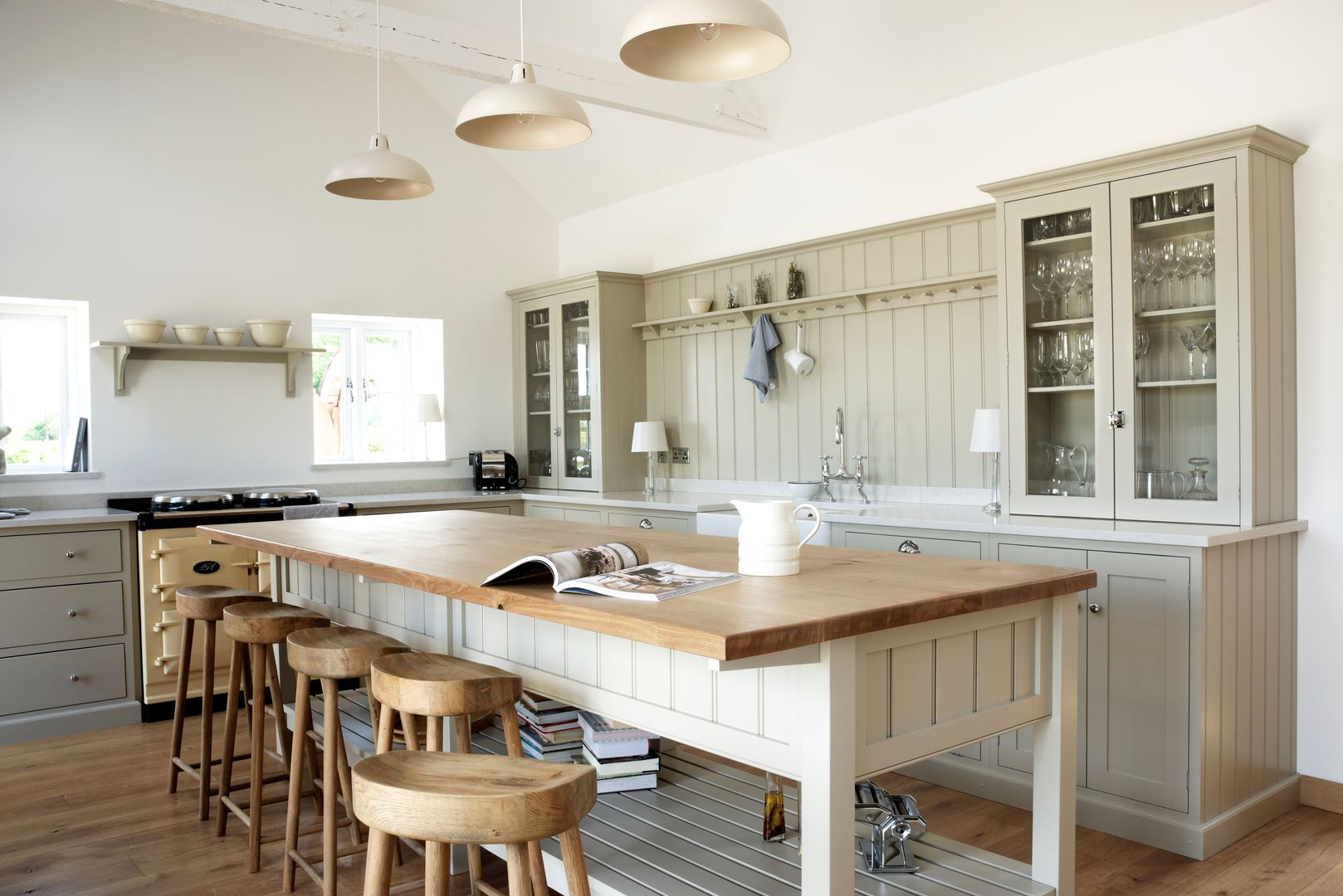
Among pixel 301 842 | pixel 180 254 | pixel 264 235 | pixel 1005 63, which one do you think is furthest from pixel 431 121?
pixel 301 842

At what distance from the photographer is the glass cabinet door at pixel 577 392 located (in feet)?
18.9

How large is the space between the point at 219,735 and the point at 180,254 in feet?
8.20

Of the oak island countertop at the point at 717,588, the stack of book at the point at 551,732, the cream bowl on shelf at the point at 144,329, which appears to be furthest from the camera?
the cream bowl on shelf at the point at 144,329

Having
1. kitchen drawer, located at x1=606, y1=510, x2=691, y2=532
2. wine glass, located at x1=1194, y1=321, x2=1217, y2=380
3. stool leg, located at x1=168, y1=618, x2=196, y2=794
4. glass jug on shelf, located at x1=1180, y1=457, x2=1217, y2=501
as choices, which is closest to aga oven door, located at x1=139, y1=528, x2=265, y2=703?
stool leg, located at x1=168, y1=618, x2=196, y2=794

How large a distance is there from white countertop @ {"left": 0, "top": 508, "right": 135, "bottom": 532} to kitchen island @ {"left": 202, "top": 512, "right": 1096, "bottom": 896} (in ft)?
7.71

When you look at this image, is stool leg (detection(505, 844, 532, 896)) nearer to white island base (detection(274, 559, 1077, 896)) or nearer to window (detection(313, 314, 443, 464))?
white island base (detection(274, 559, 1077, 896))

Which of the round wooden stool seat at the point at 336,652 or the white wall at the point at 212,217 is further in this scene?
the white wall at the point at 212,217

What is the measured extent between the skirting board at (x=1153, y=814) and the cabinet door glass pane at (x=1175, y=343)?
960mm

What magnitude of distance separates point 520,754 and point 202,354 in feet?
12.9

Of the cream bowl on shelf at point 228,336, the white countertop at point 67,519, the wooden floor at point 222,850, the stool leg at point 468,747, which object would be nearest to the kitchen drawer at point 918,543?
the wooden floor at point 222,850

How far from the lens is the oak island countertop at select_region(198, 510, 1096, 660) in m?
1.54

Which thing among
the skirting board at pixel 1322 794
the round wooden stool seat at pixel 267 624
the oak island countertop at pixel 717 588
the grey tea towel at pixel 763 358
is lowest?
the skirting board at pixel 1322 794

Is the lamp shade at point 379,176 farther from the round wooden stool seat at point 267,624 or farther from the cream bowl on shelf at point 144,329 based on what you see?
the cream bowl on shelf at point 144,329

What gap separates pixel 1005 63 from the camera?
3.99 metres
